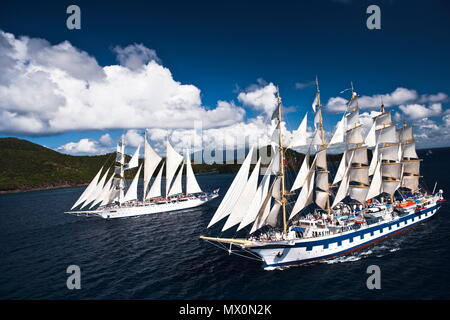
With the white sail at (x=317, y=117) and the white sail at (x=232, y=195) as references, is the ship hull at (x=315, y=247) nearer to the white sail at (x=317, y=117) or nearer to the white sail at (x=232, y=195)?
the white sail at (x=232, y=195)

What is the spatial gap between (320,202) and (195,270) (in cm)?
2206

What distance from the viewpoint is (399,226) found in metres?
38.0

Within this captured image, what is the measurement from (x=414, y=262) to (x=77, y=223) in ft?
211

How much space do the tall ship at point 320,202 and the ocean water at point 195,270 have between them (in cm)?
170

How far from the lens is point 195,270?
28.1 m

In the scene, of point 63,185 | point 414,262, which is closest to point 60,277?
point 414,262

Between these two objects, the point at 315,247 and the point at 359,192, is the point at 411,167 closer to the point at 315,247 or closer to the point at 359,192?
the point at 359,192

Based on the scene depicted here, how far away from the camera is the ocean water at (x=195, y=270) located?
2303 cm

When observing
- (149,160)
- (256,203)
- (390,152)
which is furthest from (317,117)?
(149,160)

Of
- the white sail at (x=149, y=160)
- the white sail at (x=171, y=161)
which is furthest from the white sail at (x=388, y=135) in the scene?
the white sail at (x=149, y=160)

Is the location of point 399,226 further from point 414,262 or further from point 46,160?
point 46,160

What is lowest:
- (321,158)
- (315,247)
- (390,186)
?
(315,247)

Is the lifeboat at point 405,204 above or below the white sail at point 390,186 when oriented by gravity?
below

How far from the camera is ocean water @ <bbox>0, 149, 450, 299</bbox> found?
23.0 meters
